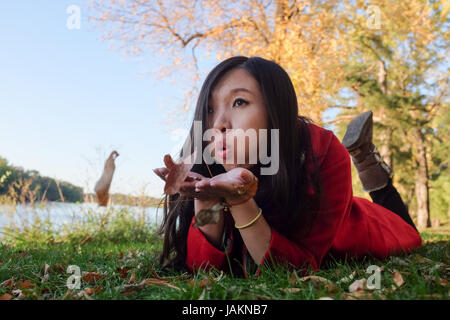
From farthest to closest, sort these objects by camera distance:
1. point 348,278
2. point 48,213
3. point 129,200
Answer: point 129,200 < point 48,213 < point 348,278

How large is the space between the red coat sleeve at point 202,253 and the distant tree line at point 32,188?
→ 530cm

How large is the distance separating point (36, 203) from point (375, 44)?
40.1ft

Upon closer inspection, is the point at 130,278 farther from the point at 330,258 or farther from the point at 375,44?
the point at 375,44

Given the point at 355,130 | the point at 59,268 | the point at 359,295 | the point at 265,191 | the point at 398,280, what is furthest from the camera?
Answer: the point at 355,130

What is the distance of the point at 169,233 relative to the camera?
6.98 ft

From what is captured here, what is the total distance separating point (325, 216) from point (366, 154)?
5.58ft

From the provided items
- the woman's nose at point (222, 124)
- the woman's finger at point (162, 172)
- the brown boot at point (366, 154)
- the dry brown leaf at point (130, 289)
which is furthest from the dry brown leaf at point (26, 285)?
the brown boot at point (366, 154)

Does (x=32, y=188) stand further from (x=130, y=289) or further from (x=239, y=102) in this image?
(x=239, y=102)

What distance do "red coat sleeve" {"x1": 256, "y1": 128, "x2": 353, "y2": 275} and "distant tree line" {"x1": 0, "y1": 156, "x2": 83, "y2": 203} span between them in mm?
5759

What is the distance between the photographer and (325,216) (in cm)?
182

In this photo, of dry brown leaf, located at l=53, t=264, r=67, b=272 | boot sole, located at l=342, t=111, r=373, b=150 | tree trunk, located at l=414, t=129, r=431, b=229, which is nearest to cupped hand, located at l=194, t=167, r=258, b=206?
dry brown leaf, located at l=53, t=264, r=67, b=272

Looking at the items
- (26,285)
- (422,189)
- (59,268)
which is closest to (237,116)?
(26,285)

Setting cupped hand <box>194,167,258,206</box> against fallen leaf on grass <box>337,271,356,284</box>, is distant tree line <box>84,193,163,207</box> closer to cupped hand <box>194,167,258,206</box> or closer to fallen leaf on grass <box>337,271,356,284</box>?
fallen leaf on grass <box>337,271,356,284</box>

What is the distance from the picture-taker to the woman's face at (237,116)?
1.67 metres
